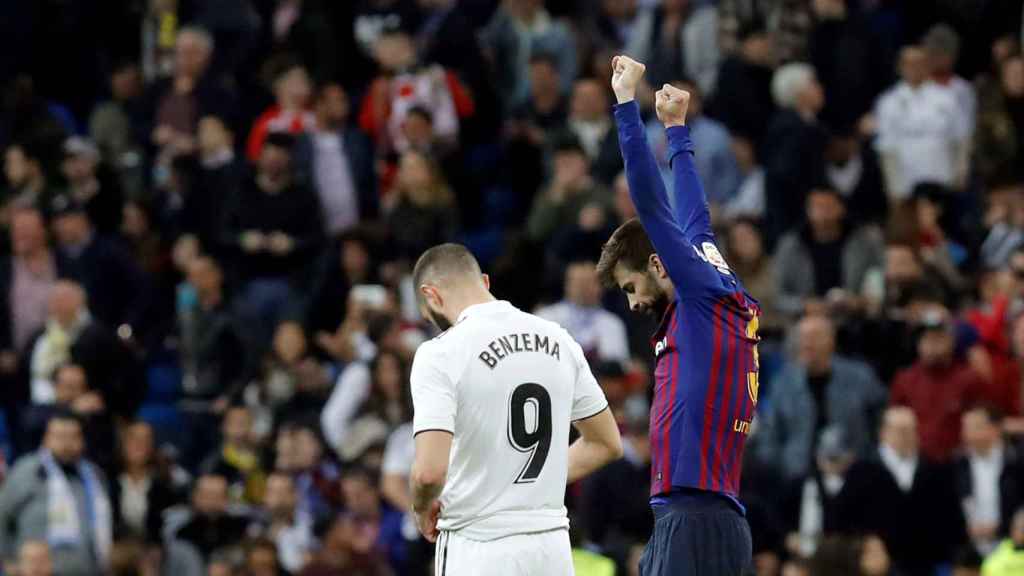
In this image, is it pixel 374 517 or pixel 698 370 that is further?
pixel 374 517

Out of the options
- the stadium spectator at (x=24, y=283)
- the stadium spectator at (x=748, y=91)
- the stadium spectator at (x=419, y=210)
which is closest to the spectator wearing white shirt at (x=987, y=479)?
the stadium spectator at (x=748, y=91)

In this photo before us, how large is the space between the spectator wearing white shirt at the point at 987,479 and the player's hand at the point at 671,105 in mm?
6904

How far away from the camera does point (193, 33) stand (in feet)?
66.6

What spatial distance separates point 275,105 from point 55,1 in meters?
3.20

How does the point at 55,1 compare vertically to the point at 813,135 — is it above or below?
above

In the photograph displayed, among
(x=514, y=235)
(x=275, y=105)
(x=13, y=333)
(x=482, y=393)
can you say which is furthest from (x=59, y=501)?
(x=482, y=393)

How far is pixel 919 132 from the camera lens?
61.2 feet

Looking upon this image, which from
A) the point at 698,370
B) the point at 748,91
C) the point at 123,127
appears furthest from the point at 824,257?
the point at 698,370

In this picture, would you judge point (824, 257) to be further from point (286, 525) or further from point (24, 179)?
point (24, 179)

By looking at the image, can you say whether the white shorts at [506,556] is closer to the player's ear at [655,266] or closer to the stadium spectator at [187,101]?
the player's ear at [655,266]

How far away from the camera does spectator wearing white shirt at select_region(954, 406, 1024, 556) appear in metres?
14.7

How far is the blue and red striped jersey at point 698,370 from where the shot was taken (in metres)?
8.05

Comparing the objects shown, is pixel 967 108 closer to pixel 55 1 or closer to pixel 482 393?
pixel 55 1

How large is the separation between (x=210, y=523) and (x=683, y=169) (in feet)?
26.4
